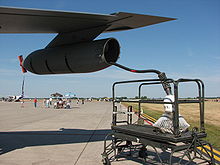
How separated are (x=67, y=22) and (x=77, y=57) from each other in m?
0.88

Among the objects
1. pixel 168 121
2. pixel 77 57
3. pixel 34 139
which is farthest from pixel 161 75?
pixel 34 139

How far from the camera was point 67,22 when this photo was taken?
491cm

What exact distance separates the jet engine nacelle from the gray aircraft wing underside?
33 cm

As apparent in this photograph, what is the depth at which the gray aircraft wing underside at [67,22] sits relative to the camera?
4.53 m

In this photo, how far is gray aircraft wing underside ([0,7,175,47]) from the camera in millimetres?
4527

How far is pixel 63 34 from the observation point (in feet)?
18.2

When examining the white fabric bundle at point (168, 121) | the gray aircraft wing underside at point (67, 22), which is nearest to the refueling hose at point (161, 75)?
the white fabric bundle at point (168, 121)

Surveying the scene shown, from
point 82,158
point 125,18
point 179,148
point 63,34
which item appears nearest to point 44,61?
point 63,34

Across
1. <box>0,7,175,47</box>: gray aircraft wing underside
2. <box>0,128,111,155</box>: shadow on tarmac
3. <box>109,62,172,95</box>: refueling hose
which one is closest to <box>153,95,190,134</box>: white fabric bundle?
<box>109,62,172,95</box>: refueling hose

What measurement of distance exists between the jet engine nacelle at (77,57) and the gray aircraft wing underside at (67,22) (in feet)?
1.08

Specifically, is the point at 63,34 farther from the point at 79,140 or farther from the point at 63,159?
the point at 79,140

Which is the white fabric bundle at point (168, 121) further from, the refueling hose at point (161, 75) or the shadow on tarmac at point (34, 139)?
the shadow on tarmac at point (34, 139)

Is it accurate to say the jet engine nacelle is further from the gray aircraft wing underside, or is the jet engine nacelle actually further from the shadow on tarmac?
the shadow on tarmac

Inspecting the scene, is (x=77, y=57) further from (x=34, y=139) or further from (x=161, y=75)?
(x=34, y=139)
